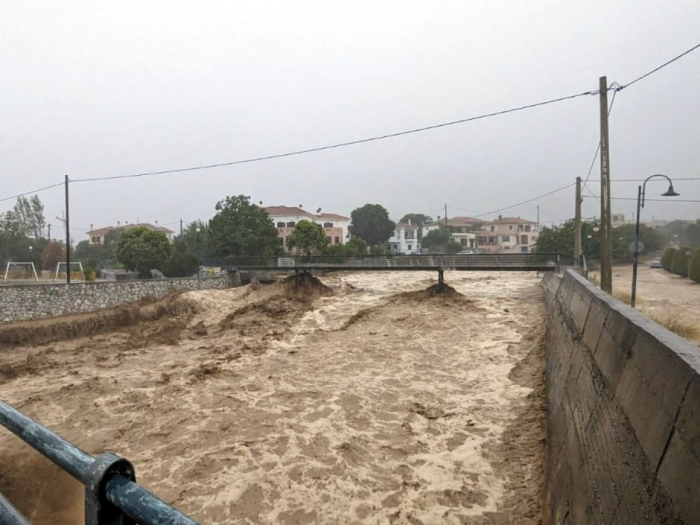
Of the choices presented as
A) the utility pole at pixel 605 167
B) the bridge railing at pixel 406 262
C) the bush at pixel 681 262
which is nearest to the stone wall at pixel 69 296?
the bridge railing at pixel 406 262

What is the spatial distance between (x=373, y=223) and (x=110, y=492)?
73.3 meters

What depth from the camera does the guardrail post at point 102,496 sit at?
3.15 ft

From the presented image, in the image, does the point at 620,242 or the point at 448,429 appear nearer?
the point at 448,429

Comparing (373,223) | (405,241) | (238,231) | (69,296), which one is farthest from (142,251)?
(405,241)

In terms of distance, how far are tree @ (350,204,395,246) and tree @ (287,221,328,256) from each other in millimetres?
29055

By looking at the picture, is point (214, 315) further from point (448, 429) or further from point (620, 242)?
point (620, 242)

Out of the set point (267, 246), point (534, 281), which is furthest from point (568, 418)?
point (267, 246)

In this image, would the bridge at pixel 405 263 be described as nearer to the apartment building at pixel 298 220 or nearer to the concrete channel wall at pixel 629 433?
the concrete channel wall at pixel 629 433

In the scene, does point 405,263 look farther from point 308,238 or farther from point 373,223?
point 373,223

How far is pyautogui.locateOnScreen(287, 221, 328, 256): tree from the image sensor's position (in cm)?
4450

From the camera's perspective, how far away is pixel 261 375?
1349cm

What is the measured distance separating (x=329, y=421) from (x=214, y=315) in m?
19.4

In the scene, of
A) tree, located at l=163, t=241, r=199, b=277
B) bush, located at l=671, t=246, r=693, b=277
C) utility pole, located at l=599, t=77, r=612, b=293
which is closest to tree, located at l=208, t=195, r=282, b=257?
tree, located at l=163, t=241, r=199, b=277

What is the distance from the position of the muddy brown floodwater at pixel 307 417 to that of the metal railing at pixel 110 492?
19.1 feet
